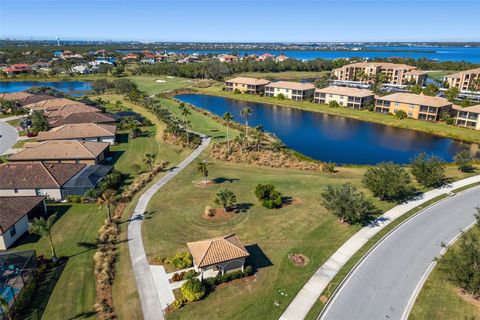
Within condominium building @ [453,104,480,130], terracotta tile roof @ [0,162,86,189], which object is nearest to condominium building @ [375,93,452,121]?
condominium building @ [453,104,480,130]

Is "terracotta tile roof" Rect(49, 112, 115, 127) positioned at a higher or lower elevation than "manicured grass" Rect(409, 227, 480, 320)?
higher

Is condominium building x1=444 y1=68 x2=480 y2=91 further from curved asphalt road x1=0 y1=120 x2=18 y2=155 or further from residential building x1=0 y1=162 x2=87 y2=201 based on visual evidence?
curved asphalt road x1=0 y1=120 x2=18 y2=155

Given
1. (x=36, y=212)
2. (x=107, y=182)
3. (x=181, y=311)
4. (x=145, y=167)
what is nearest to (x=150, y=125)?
(x=145, y=167)

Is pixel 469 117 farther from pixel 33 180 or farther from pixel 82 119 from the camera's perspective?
pixel 82 119

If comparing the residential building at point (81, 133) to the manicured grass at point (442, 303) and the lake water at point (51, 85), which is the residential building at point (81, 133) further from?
the lake water at point (51, 85)

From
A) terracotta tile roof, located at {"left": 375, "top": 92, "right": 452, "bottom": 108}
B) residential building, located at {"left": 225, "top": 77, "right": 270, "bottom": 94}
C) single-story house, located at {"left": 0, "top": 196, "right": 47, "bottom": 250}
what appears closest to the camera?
single-story house, located at {"left": 0, "top": 196, "right": 47, "bottom": 250}

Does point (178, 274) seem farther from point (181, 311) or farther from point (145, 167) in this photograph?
point (145, 167)
